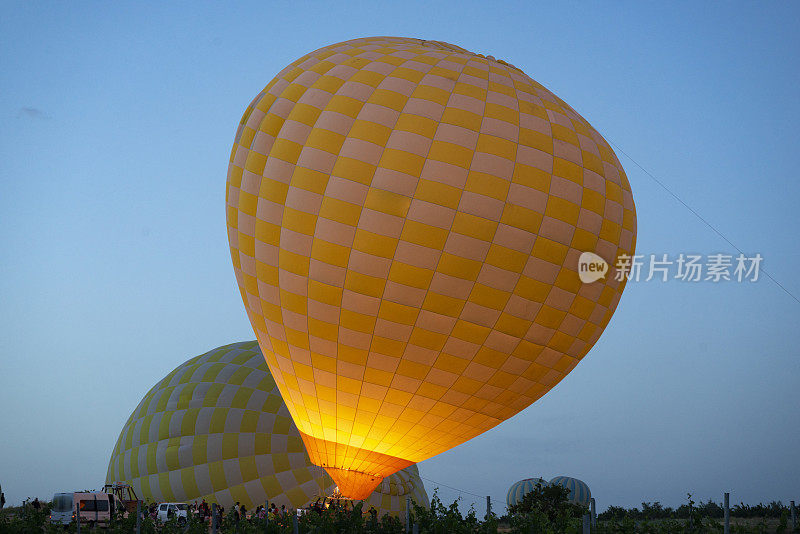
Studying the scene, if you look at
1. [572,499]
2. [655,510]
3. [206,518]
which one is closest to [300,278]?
[206,518]

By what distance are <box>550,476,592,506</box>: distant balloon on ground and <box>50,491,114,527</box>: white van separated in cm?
2213

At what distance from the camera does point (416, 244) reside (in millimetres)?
16000

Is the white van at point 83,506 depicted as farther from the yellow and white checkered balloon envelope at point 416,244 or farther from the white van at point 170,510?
the yellow and white checkered balloon envelope at point 416,244

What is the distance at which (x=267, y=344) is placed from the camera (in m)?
18.8

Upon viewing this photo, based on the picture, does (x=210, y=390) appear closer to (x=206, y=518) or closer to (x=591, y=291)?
(x=206, y=518)

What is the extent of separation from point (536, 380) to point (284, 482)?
10416 millimetres

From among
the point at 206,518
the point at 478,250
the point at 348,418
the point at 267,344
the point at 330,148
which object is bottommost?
the point at 206,518

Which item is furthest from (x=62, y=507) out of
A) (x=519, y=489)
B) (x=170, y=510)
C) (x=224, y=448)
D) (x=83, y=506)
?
(x=519, y=489)

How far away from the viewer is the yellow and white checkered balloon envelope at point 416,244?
16.1 meters

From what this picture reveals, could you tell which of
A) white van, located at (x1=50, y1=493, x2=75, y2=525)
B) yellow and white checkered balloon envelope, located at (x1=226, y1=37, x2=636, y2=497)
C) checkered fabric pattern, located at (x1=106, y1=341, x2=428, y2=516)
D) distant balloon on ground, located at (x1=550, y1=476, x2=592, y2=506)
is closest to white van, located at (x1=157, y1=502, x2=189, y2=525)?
checkered fabric pattern, located at (x1=106, y1=341, x2=428, y2=516)

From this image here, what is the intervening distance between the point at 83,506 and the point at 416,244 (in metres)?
13.9

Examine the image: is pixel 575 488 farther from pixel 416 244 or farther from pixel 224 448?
pixel 416 244

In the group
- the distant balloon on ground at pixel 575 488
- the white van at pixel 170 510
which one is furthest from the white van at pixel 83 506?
the distant balloon on ground at pixel 575 488

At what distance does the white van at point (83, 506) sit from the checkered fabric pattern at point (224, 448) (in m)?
2.13
